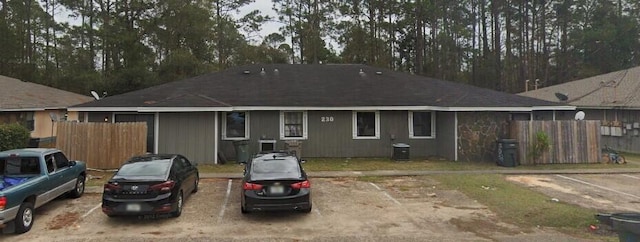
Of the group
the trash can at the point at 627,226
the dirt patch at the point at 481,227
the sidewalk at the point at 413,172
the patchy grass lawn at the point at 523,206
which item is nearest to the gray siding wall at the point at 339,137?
the sidewalk at the point at 413,172

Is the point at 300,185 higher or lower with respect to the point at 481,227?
higher

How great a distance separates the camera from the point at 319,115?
20203 mm

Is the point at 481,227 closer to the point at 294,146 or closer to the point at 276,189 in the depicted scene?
the point at 276,189

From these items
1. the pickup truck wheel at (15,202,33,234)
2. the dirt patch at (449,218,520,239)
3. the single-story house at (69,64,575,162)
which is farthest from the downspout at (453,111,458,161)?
the pickup truck wheel at (15,202,33,234)

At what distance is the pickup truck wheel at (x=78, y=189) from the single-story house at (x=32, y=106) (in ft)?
41.1

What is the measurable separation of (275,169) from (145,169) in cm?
286

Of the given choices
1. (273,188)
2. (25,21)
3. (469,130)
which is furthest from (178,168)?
(25,21)

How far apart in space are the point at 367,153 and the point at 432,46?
31222 millimetres

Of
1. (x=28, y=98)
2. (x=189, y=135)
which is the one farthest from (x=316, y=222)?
(x=28, y=98)

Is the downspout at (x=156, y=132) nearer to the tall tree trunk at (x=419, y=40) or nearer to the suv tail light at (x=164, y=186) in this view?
the suv tail light at (x=164, y=186)

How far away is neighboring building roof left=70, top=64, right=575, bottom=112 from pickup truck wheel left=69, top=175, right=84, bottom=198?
5929mm

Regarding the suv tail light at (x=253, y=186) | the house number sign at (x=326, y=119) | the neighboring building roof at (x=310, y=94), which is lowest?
the suv tail light at (x=253, y=186)

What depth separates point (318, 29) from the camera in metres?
44.2

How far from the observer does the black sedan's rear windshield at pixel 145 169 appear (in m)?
9.35
